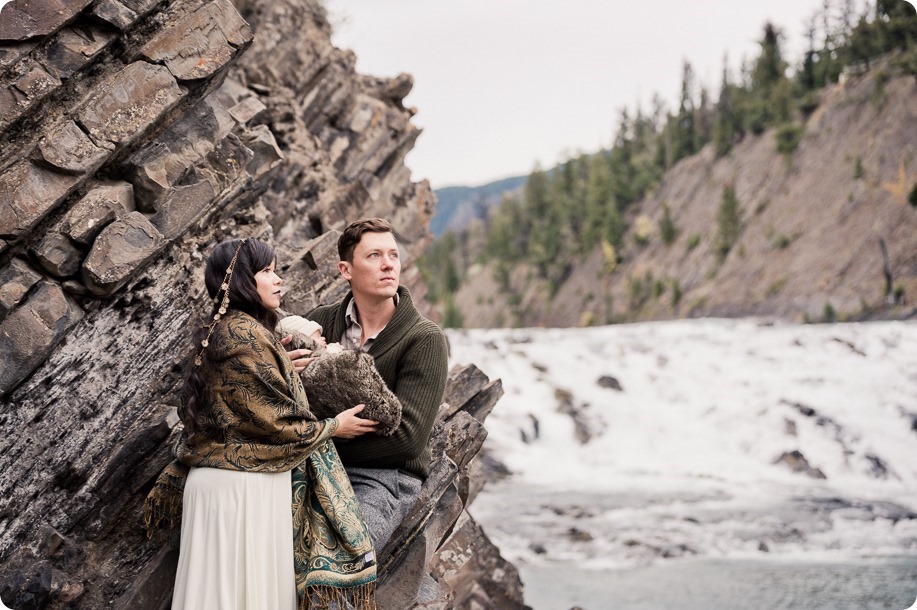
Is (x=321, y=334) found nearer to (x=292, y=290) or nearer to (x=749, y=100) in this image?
(x=292, y=290)

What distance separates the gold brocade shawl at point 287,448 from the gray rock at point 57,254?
232cm

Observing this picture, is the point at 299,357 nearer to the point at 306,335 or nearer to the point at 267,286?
the point at 306,335

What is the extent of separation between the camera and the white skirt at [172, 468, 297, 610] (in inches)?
189

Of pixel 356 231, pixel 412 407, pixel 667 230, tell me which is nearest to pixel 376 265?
pixel 356 231

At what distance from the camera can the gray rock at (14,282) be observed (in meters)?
6.33

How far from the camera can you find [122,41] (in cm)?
686

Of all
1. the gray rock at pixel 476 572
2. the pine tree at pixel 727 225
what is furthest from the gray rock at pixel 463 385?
the pine tree at pixel 727 225

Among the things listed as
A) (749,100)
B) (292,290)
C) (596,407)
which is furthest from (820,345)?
(749,100)

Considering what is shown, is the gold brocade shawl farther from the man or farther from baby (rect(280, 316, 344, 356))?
baby (rect(280, 316, 344, 356))

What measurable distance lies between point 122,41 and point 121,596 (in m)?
4.25

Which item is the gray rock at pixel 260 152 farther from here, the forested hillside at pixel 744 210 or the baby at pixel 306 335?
the forested hillside at pixel 744 210

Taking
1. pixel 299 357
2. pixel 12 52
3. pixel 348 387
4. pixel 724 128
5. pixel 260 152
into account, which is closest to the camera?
pixel 348 387

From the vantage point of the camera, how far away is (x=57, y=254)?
6.54 m

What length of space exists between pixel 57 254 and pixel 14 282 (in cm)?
36
